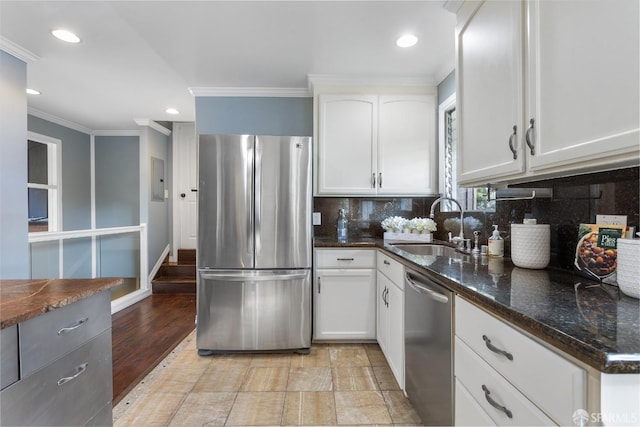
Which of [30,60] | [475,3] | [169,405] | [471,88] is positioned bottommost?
[169,405]

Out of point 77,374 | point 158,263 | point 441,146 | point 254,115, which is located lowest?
point 158,263

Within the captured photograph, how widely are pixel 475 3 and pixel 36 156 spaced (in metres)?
5.23

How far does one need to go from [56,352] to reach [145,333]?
215 centimetres

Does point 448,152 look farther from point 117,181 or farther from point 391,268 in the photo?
point 117,181

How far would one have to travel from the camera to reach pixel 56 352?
3.10 feet

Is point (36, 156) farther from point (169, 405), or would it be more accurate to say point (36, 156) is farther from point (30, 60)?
point (169, 405)

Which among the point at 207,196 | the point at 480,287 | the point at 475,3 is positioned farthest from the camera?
the point at 207,196

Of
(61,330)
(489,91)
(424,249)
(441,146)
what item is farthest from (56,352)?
(441,146)

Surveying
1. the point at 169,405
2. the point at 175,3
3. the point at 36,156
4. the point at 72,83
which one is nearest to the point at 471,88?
the point at 175,3

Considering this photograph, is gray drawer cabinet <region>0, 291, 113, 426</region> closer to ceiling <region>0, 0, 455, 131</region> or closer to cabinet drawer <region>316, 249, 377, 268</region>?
cabinet drawer <region>316, 249, 377, 268</region>

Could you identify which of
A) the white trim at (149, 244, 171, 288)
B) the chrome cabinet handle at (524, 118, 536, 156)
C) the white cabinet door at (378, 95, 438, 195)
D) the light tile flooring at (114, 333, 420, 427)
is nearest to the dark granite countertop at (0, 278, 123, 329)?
the light tile flooring at (114, 333, 420, 427)

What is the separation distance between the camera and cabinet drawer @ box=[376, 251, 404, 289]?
70.5 inches

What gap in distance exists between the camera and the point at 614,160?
0.81 meters

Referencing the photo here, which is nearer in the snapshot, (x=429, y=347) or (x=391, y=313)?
(x=429, y=347)
